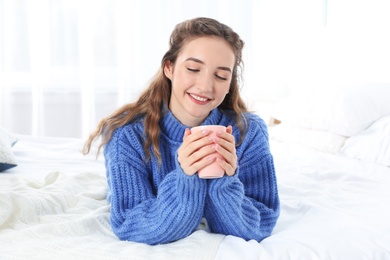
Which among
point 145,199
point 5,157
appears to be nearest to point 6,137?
point 5,157

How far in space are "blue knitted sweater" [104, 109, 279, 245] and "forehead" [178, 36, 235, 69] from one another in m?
0.18

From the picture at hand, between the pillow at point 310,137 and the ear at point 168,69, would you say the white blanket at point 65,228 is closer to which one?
the ear at point 168,69

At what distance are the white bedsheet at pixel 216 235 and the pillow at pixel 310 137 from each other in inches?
8.8

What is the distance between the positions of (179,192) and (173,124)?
290 mm

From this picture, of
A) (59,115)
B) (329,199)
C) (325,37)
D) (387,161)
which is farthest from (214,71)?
(59,115)

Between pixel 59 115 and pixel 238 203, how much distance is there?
8.81ft

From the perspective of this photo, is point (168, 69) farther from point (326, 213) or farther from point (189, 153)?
point (326, 213)

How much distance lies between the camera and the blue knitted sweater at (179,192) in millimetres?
1090

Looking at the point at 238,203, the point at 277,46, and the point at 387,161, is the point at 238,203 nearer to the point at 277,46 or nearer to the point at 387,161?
the point at 387,161

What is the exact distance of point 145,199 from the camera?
3.94ft

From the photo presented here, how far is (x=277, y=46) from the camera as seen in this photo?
3355 mm

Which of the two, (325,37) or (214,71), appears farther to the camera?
(325,37)

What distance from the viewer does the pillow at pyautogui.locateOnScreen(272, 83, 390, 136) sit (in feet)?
6.99

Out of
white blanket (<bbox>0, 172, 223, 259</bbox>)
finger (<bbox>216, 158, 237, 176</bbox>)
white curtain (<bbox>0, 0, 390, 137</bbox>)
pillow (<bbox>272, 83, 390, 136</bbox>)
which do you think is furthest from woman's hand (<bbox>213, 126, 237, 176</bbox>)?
white curtain (<bbox>0, 0, 390, 137</bbox>)
